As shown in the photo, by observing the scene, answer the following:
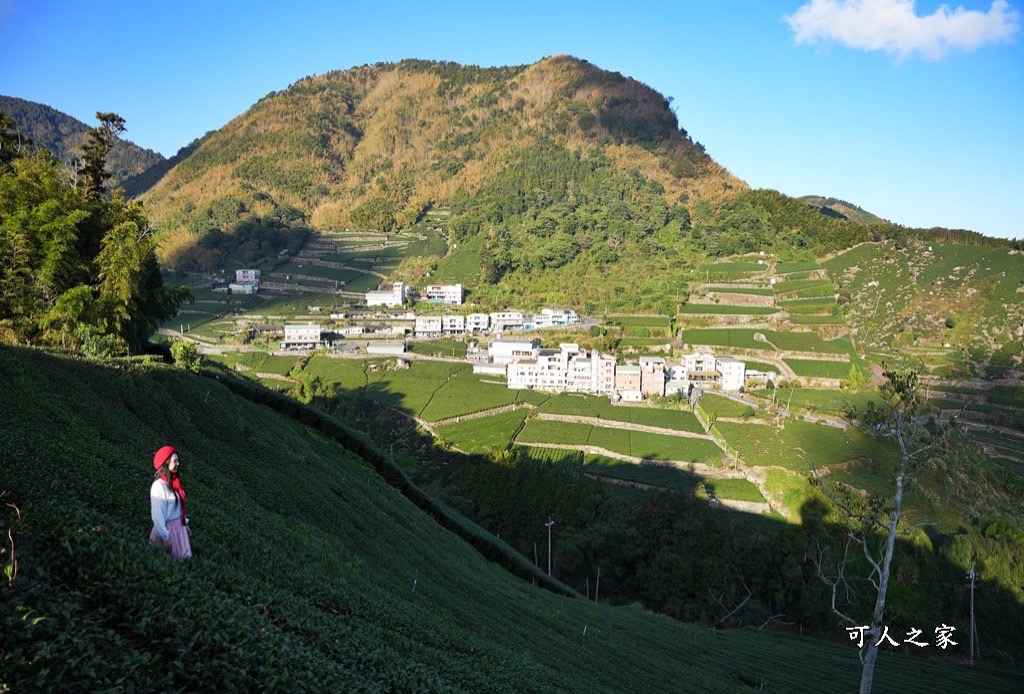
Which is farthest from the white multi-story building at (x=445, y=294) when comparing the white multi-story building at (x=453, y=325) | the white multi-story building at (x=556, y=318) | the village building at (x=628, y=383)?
the village building at (x=628, y=383)

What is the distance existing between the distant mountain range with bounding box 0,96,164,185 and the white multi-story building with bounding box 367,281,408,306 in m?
126

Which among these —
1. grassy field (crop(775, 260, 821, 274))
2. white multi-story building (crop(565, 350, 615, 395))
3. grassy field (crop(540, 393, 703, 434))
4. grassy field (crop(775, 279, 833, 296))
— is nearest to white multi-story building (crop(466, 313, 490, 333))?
white multi-story building (crop(565, 350, 615, 395))

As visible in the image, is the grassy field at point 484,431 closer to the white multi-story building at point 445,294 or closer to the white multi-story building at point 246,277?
the white multi-story building at point 445,294

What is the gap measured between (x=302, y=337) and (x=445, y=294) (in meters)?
22.5

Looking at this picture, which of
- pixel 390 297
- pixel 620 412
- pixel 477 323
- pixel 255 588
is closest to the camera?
pixel 255 588

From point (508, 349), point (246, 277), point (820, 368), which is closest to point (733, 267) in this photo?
point (820, 368)

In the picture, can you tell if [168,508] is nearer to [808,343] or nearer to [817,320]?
[808,343]

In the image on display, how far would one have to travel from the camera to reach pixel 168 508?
547 cm

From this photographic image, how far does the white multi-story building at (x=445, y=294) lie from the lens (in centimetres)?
7788

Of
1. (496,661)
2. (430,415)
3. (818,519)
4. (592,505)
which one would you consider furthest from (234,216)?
(496,661)

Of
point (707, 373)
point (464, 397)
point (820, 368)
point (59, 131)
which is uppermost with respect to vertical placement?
point (59, 131)

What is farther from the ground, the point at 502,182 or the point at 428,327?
the point at 502,182

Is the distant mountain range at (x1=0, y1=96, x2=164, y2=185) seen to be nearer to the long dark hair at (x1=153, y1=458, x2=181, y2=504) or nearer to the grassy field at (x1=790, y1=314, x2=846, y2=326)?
the grassy field at (x1=790, y1=314, x2=846, y2=326)

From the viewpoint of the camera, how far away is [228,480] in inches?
393
